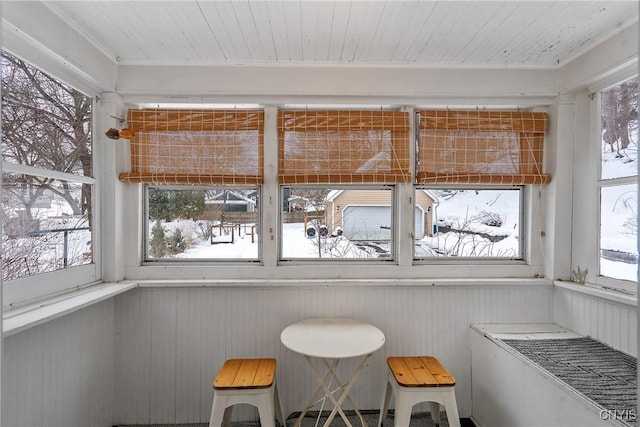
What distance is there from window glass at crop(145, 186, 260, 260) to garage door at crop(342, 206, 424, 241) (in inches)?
26.9

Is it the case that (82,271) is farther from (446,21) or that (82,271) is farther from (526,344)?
(526,344)

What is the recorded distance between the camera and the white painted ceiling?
167 centimetres

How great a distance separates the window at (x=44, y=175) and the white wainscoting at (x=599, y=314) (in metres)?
3.19

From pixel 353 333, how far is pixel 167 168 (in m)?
1.69

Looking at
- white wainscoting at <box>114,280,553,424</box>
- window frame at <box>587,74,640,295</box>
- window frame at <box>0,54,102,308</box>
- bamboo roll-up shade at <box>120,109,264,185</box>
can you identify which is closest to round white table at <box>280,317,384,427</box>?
white wainscoting at <box>114,280,553,424</box>

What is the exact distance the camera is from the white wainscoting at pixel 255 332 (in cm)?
219

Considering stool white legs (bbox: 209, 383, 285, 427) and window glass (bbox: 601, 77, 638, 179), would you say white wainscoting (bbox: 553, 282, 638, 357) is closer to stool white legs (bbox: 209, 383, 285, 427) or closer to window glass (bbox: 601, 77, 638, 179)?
window glass (bbox: 601, 77, 638, 179)

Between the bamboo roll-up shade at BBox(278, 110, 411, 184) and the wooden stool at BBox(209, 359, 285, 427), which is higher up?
the bamboo roll-up shade at BBox(278, 110, 411, 184)

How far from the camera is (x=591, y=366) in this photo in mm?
1727

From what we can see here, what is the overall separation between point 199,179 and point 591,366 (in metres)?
2.60

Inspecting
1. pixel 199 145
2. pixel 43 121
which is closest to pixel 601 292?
pixel 199 145

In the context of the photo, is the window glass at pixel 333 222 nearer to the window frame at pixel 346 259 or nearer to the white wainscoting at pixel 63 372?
the window frame at pixel 346 259

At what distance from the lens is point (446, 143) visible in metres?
2.32

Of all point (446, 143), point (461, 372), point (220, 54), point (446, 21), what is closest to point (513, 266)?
point (461, 372)
